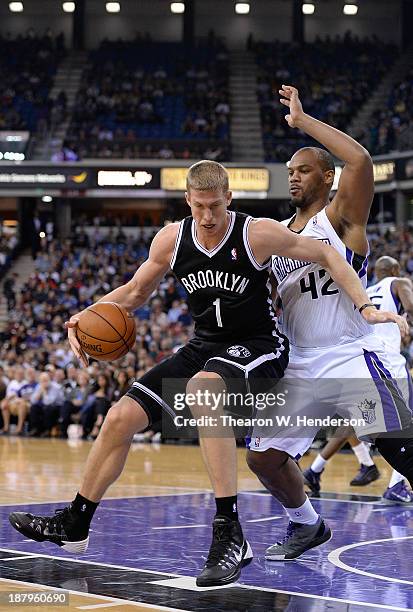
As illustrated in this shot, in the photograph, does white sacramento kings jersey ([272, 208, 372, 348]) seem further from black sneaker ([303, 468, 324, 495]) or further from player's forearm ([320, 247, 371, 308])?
black sneaker ([303, 468, 324, 495])

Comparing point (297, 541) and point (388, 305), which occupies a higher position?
point (388, 305)

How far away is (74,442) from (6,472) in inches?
216

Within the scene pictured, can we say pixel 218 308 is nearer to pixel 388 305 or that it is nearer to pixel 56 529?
pixel 56 529

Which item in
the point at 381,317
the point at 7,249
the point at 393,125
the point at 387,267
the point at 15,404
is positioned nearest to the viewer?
the point at 381,317

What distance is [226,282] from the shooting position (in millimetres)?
5398

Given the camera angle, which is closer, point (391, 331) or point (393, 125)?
point (391, 331)

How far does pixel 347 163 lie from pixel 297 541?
2.32 metres

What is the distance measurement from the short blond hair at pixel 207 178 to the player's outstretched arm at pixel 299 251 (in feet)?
1.02

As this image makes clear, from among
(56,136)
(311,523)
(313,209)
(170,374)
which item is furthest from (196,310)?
(56,136)

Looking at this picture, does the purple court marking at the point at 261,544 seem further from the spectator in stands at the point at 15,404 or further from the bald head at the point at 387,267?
the spectator in stands at the point at 15,404

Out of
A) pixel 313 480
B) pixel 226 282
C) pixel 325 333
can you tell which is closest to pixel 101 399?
pixel 313 480

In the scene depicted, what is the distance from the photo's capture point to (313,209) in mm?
6082

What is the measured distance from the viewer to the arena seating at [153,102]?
104 feet

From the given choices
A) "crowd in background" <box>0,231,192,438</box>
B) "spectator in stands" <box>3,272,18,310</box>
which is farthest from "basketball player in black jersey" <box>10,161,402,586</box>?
"spectator in stands" <box>3,272,18,310</box>
